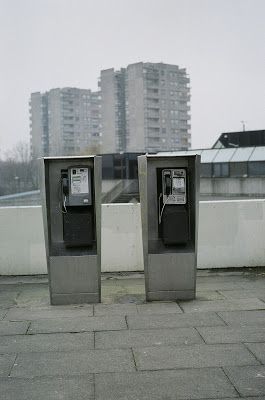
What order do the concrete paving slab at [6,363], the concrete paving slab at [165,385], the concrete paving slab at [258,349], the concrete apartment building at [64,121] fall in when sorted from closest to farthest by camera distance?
the concrete paving slab at [165,385] < the concrete paving slab at [6,363] < the concrete paving slab at [258,349] < the concrete apartment building at [64,121]

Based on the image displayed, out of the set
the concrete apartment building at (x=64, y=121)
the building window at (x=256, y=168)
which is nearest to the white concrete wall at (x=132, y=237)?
the building window at (x=256, y=168)

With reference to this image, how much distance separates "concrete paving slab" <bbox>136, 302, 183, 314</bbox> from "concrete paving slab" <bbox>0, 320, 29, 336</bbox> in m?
1.35

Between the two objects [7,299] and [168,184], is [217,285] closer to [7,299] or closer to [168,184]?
[168,184]

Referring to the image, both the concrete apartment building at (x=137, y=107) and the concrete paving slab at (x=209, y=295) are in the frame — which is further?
the concrete apartment building at (x=137, y=107)

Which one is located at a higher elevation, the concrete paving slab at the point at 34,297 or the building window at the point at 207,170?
the building window at the point at 207,170

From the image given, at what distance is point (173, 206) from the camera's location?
664 cm

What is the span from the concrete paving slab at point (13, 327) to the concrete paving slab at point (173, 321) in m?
1.11

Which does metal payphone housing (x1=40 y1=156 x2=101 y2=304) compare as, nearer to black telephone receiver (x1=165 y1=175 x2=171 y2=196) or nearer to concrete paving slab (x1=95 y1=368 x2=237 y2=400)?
black telephone receiver (x1=165 y1=175 x2=171 y2=196)

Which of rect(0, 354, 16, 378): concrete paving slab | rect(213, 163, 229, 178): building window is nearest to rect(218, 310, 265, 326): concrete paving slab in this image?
rect(0, 354, 16, 378): concrete paving slab

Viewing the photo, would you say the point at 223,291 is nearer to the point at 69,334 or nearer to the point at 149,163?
the point at 149,163

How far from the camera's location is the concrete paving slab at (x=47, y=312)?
5836mm

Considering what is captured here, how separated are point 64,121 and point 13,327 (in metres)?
93.1

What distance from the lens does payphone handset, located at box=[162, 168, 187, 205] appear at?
21.5ft

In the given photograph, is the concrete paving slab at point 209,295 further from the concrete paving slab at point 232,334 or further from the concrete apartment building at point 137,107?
the concrete apartment building at point 137,107
